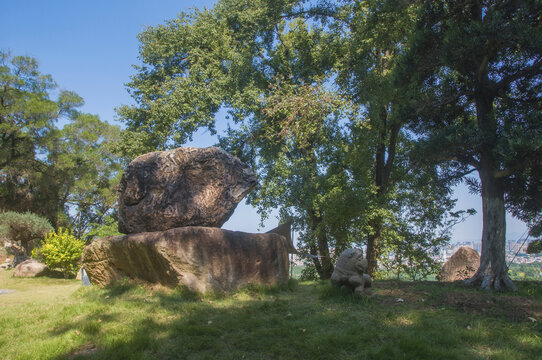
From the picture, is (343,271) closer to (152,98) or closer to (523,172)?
(523,172)

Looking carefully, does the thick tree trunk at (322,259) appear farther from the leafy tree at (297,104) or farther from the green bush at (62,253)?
the green bush at (62,253)

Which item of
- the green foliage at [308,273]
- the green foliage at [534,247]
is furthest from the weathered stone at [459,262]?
the green foliage at [308,273]

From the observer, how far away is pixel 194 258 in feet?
21.8

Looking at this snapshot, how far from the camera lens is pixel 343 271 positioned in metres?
6.30

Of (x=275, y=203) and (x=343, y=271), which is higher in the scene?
(x=275, y=203)

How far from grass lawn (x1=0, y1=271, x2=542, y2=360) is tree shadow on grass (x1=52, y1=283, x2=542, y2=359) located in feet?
0.04

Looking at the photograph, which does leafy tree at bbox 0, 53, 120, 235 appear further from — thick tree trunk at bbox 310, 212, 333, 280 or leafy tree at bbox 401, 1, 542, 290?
leafy tree at bbox 401, 1, 542, 290

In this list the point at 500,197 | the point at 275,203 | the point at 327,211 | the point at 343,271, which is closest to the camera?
the point at 343,271

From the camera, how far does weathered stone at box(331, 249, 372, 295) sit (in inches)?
241

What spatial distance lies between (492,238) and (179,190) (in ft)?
21.3

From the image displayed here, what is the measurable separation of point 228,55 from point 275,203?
6.40 metres

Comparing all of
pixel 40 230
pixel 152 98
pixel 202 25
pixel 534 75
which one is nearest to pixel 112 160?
pixel 40 230

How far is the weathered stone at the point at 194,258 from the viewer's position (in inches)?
261

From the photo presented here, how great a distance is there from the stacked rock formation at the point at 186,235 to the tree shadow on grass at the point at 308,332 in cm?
74
